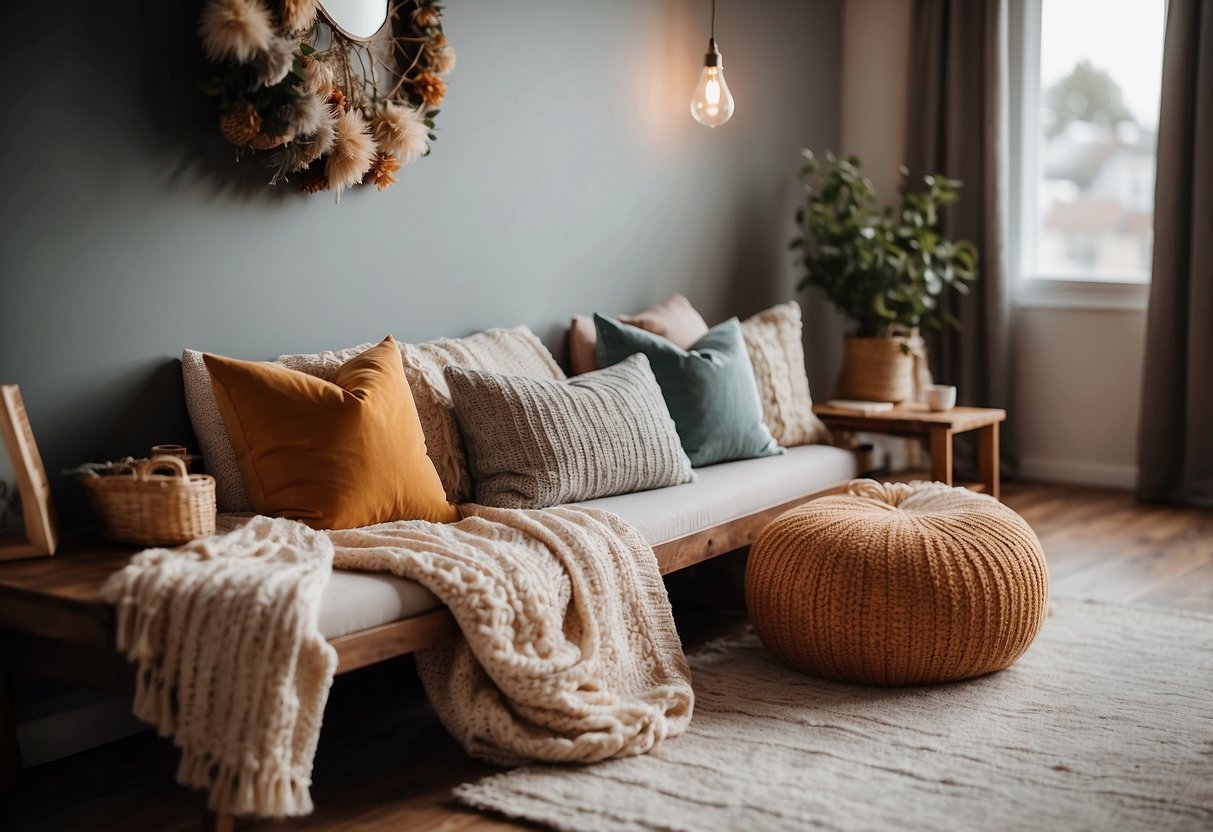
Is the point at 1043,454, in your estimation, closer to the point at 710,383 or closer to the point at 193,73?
the point at 710,383

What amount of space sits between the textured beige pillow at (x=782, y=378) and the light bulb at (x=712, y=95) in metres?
0.63

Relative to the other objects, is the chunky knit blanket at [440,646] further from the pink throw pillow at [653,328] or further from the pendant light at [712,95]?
the pendant light at [712,95]

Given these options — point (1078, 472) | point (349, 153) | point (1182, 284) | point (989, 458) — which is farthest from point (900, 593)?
point (1078, 472)

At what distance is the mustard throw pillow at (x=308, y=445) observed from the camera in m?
2.62

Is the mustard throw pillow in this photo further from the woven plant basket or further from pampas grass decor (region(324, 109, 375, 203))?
the woven plant basket

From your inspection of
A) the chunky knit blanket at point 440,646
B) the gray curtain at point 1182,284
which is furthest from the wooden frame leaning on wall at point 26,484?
the gray curtain at point 1182,284

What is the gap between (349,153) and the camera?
2955mm

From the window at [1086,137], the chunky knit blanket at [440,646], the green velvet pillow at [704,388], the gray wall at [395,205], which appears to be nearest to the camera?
the chunky knit blanket at [440,646]

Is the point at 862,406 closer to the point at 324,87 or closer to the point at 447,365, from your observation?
the point at 447,365

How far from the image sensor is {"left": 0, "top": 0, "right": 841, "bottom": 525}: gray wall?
256 centimetres

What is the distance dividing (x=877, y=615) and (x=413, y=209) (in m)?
1.56

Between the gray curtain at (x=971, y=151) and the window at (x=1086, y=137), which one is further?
the gray curtain at (x=971, y=151)

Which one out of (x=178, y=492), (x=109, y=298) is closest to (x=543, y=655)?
(x=178, y=492)

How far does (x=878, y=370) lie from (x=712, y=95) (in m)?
1.14
